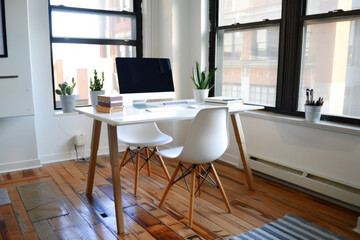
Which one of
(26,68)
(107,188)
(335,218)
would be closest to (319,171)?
(335,218)

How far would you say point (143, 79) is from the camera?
9.30ft

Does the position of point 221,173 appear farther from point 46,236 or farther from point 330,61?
point 46,236

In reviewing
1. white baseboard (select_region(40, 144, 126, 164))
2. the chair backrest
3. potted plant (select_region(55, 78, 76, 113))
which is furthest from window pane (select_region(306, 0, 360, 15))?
white baseboard (select_region(40, 144, 126, 164))

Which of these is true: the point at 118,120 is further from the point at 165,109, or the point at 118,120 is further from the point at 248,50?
the point at 248,50

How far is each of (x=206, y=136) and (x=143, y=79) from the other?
0.89 meters

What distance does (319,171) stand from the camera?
2.79 m

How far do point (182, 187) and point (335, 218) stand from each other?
1.25 m

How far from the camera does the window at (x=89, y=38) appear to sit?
3729 millimetres

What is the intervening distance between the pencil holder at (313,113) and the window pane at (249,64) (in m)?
0.53

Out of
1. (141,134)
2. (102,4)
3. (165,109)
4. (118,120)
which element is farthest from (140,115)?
(102,4)

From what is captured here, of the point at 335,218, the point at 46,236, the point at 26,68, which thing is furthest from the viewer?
the point at 26,68

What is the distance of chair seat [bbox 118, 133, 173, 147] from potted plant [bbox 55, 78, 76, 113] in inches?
41.8

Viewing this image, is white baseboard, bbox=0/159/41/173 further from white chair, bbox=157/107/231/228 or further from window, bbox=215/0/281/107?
window, bbox=215/0/281/107

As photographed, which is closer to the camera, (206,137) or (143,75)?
(206,137)
